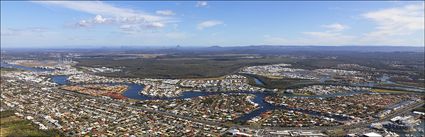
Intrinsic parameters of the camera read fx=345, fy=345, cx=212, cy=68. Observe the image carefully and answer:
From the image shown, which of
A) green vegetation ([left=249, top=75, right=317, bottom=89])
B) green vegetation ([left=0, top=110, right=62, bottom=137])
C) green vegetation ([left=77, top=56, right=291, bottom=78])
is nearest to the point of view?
green vegetation ([left=0, top=110, right=62, bottom=137])

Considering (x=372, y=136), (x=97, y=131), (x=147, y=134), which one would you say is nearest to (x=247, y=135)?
(x=147, y=134)

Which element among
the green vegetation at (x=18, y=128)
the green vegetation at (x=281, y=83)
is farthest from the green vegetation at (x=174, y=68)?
the green vegetation at (x=18, y=128)

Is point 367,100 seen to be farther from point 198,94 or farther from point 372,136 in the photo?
point 198,94

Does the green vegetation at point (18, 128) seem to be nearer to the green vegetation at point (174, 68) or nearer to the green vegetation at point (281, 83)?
the green vegetation at point (281, 83)

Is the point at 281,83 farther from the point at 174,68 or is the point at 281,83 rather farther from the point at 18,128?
the point at 18,128

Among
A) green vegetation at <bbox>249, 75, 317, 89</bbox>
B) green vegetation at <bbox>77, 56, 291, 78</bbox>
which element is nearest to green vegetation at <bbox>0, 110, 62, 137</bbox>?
green vegetation at <bbox>249, 75, 317, 89</bbox>

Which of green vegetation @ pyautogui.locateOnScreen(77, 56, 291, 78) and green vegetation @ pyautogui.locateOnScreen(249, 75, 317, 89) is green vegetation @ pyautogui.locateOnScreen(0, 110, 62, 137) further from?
green vegetation @ pyautogui.locateOnScreen(77, 56, 291, 78)

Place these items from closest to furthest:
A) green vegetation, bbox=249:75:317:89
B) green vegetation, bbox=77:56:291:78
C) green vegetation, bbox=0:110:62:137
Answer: green vegetation, bbox=0:110:62:137 < green vegetation, bbox=249:75:317:89 < green vegetation, bbox=77:56:291:78

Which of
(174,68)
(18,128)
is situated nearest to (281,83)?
(174,68)
